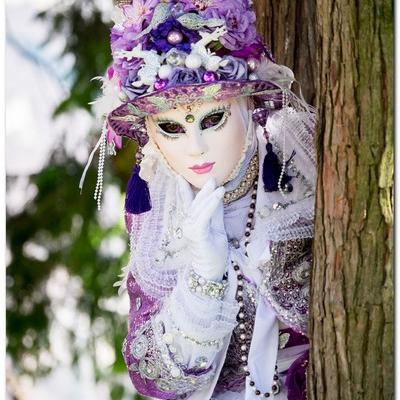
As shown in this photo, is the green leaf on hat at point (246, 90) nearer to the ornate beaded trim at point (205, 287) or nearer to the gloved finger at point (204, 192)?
the gloved finger at point (204, 192)

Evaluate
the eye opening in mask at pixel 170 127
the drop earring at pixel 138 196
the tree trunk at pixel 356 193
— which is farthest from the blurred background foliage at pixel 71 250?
the tree trunk at pixel 356 193

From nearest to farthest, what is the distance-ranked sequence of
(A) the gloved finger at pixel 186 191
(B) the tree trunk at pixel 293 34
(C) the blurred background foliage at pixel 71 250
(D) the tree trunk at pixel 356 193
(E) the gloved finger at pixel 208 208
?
(D) the tree trunk at pixel 356 193 < (E) the gloved finger at pixel 208 208 < (A) the gloved finger at pixel 186 191 < (B) the tree trunk at pixel 293 34 < (C) the blurred background foliage at pixel 71 250

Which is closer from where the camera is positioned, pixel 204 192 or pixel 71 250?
pixel 204 192

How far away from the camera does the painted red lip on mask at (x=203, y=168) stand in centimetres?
225

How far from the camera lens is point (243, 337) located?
7.45 feet

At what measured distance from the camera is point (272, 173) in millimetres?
2270

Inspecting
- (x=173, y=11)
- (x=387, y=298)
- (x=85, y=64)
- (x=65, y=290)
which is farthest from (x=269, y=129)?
(x=65, y=290)

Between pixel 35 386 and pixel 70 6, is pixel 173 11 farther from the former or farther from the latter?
pixel 35 386

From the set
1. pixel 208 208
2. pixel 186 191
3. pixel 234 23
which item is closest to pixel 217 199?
pixel 208 208

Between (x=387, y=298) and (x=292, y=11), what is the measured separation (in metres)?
0.98

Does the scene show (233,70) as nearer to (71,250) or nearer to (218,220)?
(218,220)

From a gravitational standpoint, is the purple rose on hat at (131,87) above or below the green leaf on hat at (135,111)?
above

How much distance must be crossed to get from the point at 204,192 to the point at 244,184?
13cm

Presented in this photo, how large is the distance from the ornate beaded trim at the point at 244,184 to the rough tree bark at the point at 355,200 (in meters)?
0.29
